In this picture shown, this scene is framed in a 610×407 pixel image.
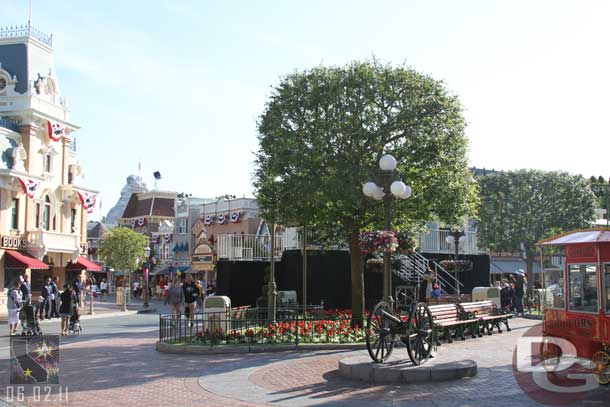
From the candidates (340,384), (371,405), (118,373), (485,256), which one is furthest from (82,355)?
(485,256)

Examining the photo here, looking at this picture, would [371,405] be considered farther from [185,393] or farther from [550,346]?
[550,346]

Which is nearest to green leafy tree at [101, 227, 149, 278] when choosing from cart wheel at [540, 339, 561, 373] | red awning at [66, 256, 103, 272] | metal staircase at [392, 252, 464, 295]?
red awning at [66, 256, 103, 272]

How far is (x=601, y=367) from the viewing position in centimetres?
1046

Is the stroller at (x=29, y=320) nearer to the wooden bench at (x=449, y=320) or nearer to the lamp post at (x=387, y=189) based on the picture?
the lamp post at (x=387, y=189)

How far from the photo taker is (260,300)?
72.3 ft

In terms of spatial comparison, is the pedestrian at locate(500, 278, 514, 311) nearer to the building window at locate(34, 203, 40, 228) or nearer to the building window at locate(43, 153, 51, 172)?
the building window at locate(34, 203, 40, 228)

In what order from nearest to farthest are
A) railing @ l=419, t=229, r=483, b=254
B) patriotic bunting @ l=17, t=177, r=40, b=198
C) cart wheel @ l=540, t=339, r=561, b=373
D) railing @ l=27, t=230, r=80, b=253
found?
cart wheel @ l=540, t=339, r=561, b=373, railing @ l=419, t=229, r=483, b=254, patriotic bunting @ l=17, t=177, r=40, b=198, railing @ l=27, t=230, r=80, b=253

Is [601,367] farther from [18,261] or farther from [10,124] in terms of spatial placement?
[10,124]

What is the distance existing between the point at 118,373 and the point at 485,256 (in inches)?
796

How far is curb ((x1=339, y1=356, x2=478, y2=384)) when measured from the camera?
1083 cm

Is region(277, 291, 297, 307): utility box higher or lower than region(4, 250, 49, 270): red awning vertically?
lower

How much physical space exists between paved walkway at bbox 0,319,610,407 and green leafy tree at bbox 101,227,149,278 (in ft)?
132

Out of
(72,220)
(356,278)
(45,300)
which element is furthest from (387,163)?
(72,220)

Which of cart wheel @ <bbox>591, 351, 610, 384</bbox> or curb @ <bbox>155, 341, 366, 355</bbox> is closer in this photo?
cart wheel @ <bbox>591, 351, 610, 384</bbox>
